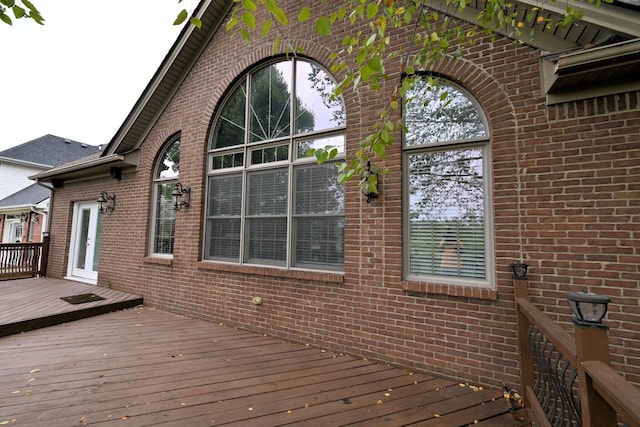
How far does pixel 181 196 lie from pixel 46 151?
1957 centimetres

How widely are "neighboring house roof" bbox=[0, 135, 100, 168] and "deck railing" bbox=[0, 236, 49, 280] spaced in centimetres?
1049

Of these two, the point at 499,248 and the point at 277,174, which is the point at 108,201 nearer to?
the point at 277,174

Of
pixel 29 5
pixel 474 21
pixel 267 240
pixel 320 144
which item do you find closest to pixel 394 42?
pixel 474 21

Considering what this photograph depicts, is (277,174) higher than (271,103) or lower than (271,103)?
lower

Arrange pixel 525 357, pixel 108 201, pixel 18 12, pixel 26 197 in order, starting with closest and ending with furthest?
pixel 18 12 → pixel 525 357 → pixel 108 201 → pixel 26 197

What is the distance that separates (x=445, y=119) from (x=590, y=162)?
136cm

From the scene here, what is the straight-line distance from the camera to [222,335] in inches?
160

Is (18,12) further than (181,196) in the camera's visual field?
No

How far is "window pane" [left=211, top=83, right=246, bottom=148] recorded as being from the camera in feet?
16.4

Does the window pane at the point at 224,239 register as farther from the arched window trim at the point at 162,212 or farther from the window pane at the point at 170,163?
the window pane at the point at 170,163

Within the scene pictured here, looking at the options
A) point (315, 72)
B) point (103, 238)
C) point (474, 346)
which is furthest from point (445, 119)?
point (103, 238)

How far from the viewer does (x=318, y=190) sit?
13.1ft

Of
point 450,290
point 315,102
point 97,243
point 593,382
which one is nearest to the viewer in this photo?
point 593,382

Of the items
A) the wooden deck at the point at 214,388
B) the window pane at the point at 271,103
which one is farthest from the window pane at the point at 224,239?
the window pane at the point at 271,103
